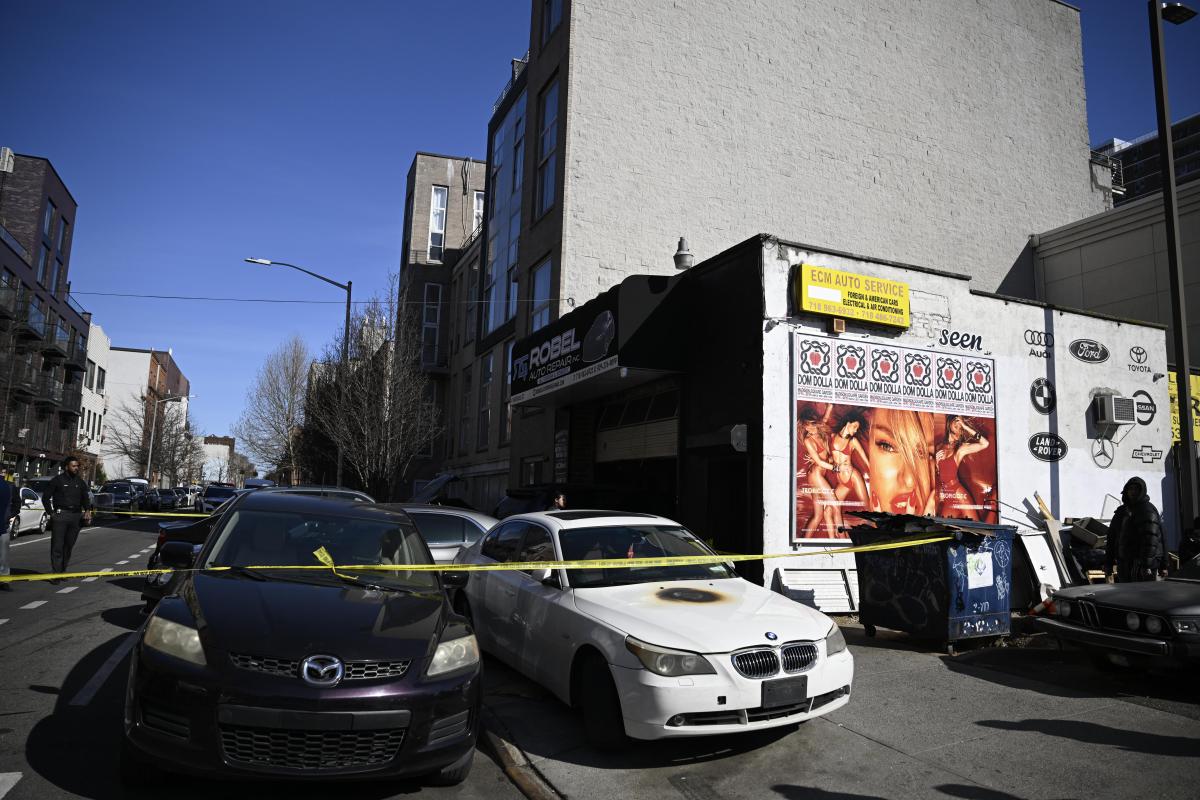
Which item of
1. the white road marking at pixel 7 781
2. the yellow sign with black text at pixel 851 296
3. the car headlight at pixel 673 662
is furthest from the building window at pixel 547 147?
the white road marking at pixel 7 781

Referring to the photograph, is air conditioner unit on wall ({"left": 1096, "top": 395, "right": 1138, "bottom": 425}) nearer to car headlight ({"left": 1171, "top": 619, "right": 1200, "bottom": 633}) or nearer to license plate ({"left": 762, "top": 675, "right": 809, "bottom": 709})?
car headlight ({"left": 1171, "top": 619, "right": 1200, "bottom": 633})

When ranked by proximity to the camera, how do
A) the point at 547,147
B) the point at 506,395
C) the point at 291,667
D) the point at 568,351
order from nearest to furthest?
the point at 291,667 → the point at 568,351 → the point at 547,147 → the point at 506,395

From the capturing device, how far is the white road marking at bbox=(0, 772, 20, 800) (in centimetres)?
383

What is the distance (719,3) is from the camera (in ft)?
66.3

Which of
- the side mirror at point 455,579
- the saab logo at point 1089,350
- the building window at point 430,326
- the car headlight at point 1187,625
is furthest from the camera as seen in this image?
the building window at point 430,326

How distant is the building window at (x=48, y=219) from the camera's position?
171 feet

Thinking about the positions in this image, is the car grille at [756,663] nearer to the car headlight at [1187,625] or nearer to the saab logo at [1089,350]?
the car headlight at [1187,625]

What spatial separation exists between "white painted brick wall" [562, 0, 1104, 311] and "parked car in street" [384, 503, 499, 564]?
30.3 feet

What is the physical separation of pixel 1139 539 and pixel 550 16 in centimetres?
1913

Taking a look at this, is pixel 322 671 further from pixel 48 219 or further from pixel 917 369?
pixel 48 219

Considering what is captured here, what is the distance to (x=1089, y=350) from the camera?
13594 mm

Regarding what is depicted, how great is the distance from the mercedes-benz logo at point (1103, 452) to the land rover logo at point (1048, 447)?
82cm

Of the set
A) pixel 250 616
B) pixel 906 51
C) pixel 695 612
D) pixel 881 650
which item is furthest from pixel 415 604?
pixel 906 51

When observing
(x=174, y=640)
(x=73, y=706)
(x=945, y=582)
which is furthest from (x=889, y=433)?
(x=73, y=706)
